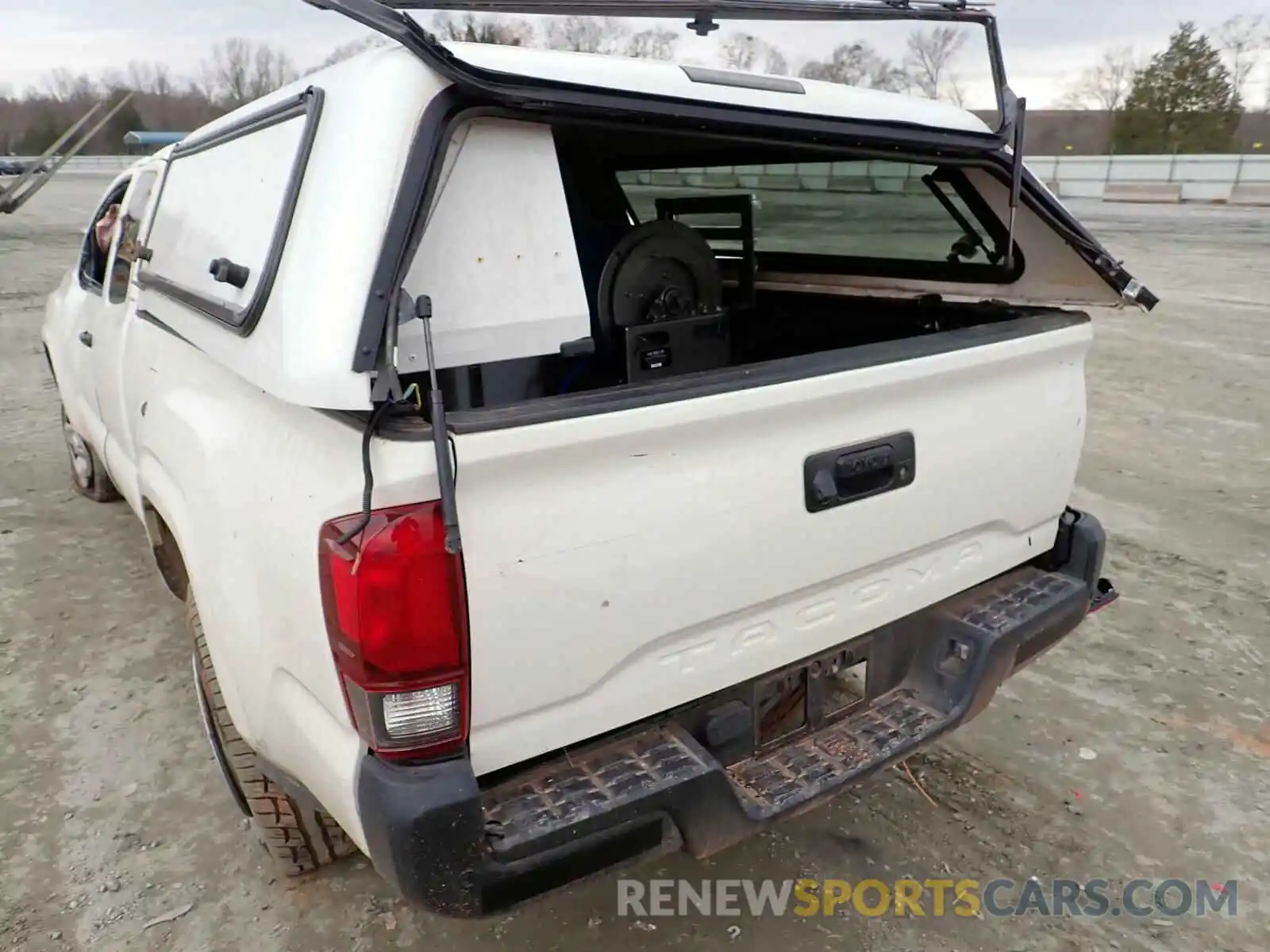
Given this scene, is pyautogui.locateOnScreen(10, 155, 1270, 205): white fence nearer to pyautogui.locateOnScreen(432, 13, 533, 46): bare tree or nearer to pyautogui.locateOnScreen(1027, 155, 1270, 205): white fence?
pyautogui.locateOnScreen(1027, 155, 1270, 205): white fence

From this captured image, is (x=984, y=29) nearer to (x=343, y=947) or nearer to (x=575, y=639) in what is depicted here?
(x=575, y=639)

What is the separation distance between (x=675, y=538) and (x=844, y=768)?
73 cm

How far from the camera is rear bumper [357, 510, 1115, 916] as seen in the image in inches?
68.2

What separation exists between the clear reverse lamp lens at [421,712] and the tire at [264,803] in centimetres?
81

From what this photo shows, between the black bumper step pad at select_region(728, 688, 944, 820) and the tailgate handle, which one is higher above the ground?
the tailgate handle

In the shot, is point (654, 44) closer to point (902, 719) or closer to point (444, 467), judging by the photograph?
point (444, 467)

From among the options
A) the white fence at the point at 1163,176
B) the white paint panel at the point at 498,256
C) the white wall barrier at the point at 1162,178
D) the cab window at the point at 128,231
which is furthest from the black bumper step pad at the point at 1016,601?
the white fence at the point at 1163,176

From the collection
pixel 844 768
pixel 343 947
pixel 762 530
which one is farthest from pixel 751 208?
pixel 343 947

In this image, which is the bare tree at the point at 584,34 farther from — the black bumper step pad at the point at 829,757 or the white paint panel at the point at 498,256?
the black bumper step pad at the point at 829,757

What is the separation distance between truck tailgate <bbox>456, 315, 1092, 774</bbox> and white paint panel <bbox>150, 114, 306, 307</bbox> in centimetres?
81

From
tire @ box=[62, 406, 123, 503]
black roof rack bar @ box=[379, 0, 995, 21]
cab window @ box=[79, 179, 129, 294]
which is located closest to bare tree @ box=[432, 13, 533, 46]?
black roof rack bar @ box=[379, 0, 995, 21]

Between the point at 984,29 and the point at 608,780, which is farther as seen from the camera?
the point at 984,29

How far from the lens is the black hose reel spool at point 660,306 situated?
9.14ft

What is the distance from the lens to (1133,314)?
1126 centimetres
